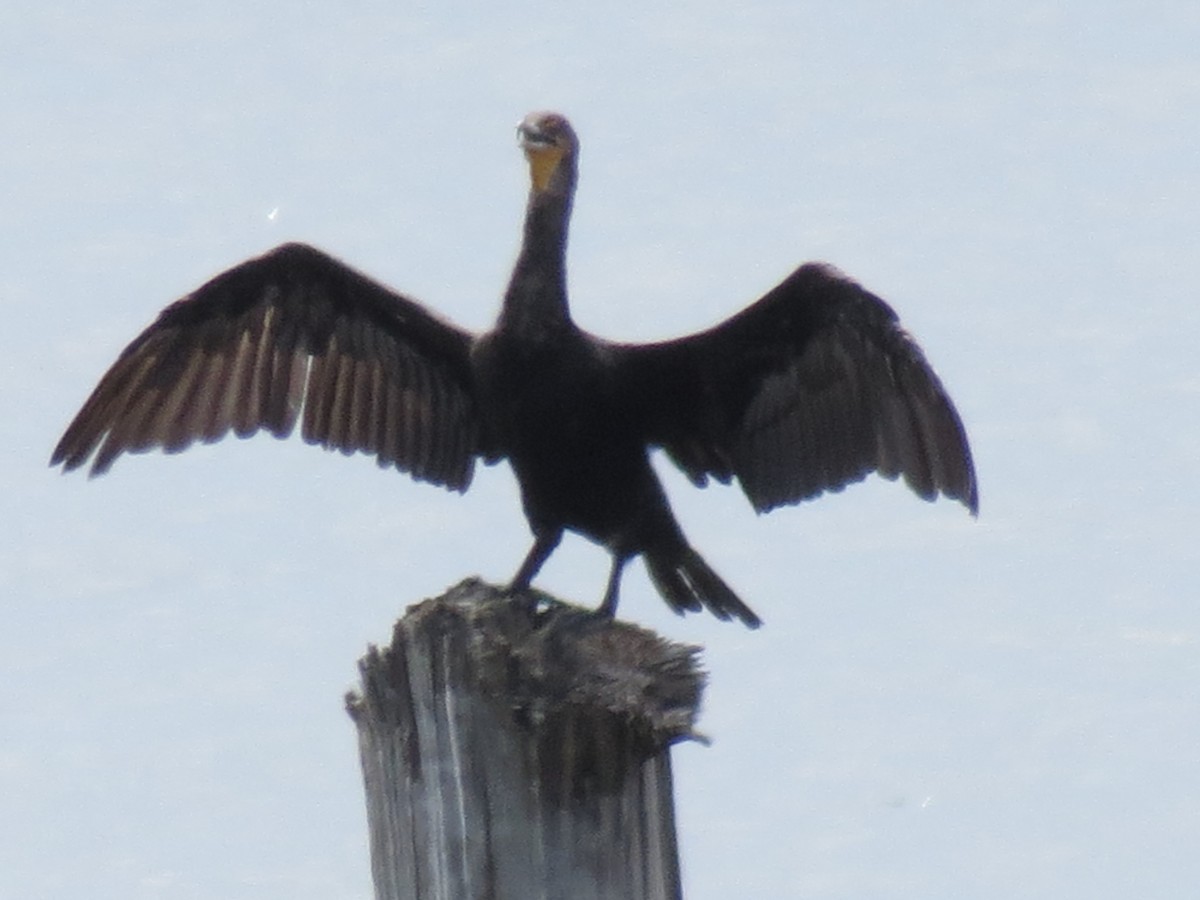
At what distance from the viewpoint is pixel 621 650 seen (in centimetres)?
388

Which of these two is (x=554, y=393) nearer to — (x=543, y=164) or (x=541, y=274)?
(x=541, y=274)

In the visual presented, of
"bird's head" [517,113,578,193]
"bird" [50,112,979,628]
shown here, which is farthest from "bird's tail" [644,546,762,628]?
"bird's head" [517,113,578,193]

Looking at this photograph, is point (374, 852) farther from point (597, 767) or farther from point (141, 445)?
point (141, 445)

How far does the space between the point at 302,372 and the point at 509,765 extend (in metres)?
3.22

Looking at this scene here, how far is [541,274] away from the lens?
235 inches

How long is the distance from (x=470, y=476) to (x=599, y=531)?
0.54 meters

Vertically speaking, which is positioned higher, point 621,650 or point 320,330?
point 320,330

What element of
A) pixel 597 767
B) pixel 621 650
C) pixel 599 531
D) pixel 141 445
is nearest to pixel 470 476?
pixel 599 531

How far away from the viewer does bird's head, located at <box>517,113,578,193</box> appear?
20.2 ft

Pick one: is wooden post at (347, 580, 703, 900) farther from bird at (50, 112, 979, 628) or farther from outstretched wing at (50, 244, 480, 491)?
outstretched wing at (50, 244, 480, 491)

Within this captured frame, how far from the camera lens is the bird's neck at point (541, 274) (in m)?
5.89

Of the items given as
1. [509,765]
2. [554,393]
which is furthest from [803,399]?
[509,765]

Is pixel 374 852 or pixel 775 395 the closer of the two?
pixel 374 852

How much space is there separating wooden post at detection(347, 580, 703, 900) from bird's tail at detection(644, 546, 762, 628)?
7.84 ft
